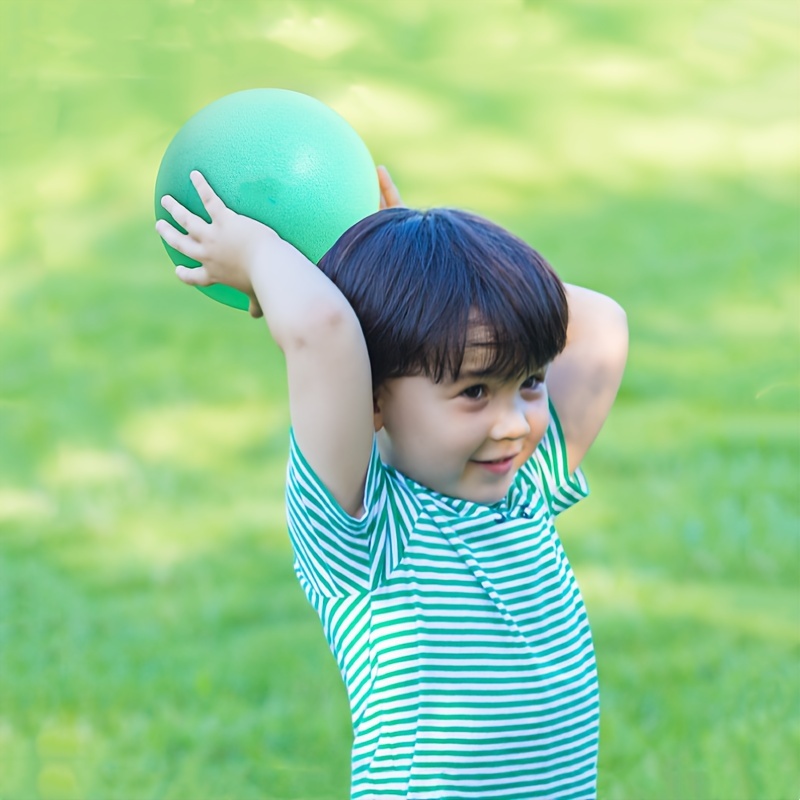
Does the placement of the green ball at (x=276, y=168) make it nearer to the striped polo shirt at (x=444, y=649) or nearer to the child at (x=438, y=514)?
the child at (x=438, y=514)

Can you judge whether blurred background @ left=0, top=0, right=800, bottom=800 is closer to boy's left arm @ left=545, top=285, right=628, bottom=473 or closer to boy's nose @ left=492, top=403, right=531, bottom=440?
boy's left arm @ left=545, top=285, right=628, bottom=473

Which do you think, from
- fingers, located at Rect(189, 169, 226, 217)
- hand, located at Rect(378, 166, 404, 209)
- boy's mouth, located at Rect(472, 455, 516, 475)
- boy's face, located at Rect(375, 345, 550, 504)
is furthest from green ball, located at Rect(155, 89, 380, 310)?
boy's mouth, located at Rect(472, 455, 516, 475)

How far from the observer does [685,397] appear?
562cm

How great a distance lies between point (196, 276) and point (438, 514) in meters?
0.52

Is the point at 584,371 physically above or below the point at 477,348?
below

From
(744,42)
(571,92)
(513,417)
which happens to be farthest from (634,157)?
(513,417)

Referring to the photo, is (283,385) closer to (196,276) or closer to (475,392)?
(196,276)

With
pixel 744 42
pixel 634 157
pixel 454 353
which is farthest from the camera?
pixel 744 42

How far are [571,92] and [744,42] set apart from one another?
4.18 feet

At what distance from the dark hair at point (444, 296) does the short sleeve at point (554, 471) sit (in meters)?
0.26

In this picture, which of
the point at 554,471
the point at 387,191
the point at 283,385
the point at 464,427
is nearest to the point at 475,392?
the point at 464,427

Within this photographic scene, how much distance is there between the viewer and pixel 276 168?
7.11 ft

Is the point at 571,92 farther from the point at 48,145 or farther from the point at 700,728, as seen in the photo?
the point at 700,728

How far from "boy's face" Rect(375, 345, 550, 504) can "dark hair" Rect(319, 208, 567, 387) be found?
25 millimetres
